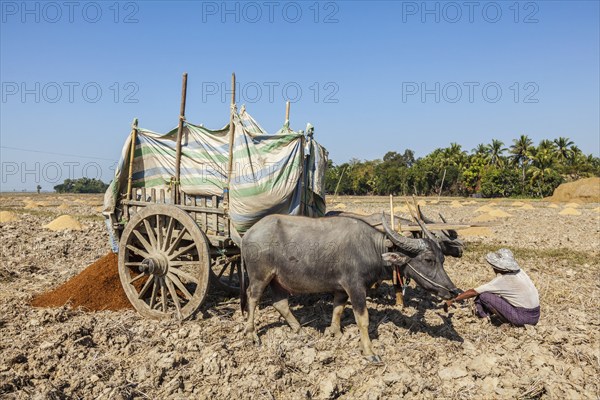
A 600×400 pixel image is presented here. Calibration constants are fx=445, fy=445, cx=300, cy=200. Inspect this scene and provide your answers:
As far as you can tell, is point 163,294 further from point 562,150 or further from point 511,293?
point 562,150

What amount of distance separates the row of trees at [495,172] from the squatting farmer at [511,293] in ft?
154

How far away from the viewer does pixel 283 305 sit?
591 centimetres

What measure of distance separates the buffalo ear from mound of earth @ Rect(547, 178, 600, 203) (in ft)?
158

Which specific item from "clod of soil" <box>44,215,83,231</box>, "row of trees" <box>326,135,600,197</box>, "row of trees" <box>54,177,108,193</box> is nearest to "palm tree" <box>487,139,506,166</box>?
"row of trees" <box>326,135,600,197</box>

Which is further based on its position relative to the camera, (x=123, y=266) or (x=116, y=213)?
(x=116, y=213)

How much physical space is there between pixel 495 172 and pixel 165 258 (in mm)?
57214

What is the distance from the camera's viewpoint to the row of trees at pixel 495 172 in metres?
56.8

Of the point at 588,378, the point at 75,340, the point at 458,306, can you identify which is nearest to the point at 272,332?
the point at 75,340

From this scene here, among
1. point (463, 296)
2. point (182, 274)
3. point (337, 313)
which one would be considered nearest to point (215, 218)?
point (182, 274)

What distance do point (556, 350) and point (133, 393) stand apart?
15.4ft

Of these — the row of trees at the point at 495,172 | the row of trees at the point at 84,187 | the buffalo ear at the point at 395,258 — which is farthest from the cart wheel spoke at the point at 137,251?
the row of trees at the point at 84,187

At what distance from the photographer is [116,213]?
7.07 m

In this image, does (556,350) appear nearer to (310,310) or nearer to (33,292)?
(310,310)

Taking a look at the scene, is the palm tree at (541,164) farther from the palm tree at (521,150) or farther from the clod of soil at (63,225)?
the clod of soil at (63,225)
